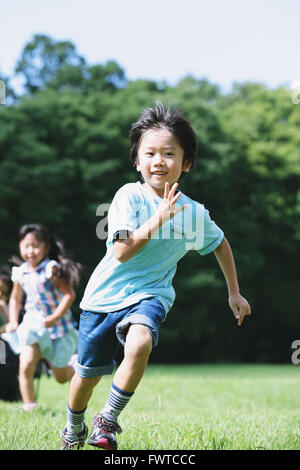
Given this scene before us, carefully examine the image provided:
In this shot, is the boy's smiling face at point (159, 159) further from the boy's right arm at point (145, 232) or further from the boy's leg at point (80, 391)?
the boy's leg at point (80, 391)

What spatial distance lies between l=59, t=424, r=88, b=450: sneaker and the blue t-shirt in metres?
0.75

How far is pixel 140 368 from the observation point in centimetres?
279

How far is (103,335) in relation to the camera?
306 cm

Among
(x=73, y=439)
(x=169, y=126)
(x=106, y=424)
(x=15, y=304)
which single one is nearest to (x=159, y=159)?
(x=169, y=126)

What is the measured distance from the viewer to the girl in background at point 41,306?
5.48 meters

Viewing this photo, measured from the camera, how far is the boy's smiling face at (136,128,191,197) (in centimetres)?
317

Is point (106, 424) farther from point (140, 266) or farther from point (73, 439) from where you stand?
point (140, 266)

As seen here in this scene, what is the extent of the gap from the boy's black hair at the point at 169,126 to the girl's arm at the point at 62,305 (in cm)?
229

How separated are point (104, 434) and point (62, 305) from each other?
8.90 ft

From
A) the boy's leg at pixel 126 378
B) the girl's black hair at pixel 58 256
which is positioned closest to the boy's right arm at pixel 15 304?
the girl's black hair at pixel 58 256
